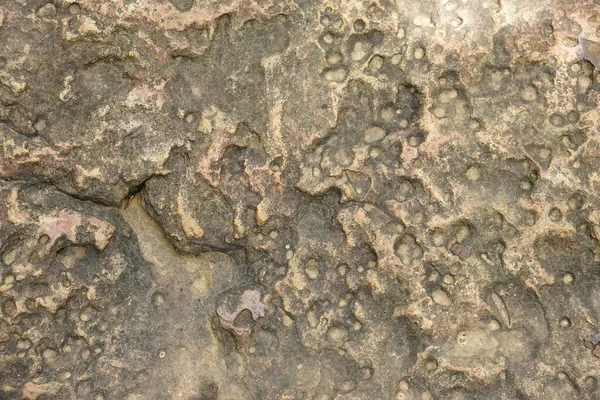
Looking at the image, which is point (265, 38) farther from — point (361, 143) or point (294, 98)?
point (361, 143)

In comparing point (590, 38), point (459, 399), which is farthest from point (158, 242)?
point (590, 38)

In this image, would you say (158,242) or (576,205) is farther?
(158,242)

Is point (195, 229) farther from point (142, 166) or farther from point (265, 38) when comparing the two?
point (265, 38)

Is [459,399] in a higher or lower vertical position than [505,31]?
lower

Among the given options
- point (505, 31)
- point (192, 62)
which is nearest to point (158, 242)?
point (192, 62)

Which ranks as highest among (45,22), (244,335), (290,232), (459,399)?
(45,22)

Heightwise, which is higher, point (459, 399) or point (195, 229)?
point (195, 229)
